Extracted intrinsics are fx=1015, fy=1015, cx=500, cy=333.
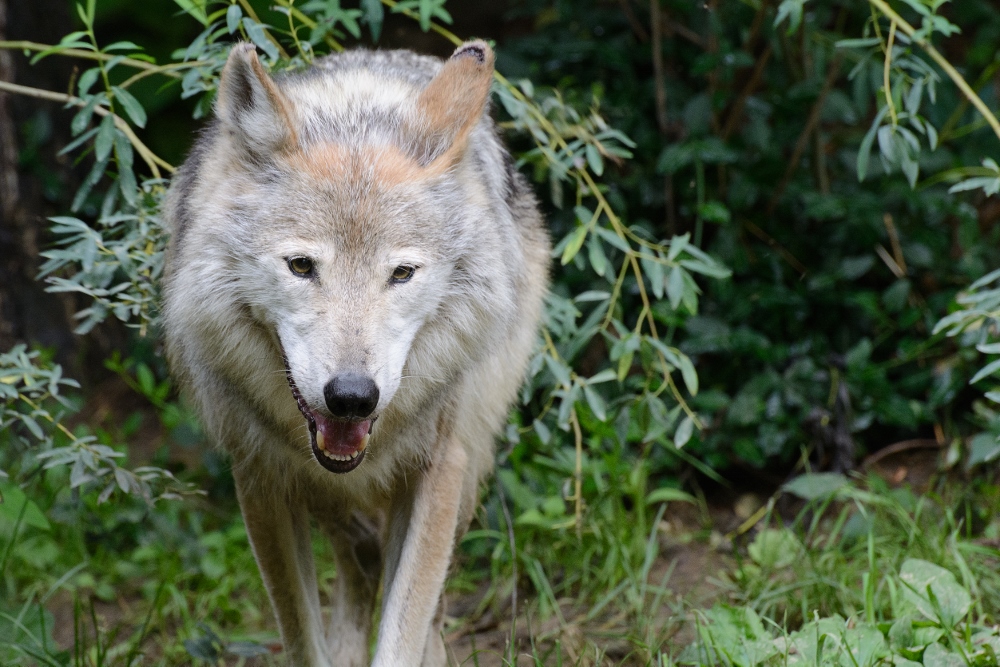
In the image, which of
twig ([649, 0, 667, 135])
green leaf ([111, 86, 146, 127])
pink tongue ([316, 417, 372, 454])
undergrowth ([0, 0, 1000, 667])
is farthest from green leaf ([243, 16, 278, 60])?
twig ([649, 0, 667, 135])

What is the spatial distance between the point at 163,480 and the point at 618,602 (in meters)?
2.06

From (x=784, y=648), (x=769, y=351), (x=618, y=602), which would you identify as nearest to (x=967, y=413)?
(x=769, y=351)

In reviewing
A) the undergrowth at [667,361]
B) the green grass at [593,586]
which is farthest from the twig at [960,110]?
the green grass at [593,586]

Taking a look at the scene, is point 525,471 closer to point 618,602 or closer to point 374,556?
point 618,602

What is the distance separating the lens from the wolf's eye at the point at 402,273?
2.92 metres

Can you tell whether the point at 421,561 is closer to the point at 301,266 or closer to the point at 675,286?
the point at 301,266

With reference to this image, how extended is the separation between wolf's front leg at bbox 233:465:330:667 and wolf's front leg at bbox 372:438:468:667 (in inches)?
12.5

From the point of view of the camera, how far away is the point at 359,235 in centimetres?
288

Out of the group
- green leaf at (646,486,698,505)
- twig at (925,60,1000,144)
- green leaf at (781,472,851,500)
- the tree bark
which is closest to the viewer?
green leaf at (781,472,851,500)

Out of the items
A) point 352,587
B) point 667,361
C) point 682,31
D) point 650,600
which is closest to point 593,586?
point 650,600

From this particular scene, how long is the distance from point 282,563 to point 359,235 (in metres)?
1.36

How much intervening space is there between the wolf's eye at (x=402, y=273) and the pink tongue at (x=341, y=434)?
1.37 ft

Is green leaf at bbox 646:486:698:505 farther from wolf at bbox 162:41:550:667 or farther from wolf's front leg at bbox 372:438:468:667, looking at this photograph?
wolf's front leg at bbox 372:438:468:667

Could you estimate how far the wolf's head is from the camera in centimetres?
279
